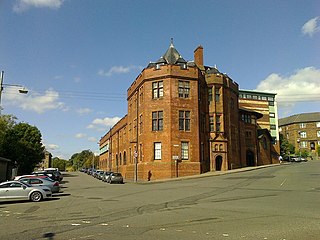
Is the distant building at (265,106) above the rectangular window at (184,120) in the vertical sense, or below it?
above

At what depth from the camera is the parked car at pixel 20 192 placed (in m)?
19.2

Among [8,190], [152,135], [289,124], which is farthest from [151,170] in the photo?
[289,124]

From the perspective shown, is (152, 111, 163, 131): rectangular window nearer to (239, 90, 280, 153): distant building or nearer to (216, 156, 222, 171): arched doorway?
(216, 156, 222, 171): arched doorway

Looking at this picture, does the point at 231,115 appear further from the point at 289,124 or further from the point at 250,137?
the point at 289,124

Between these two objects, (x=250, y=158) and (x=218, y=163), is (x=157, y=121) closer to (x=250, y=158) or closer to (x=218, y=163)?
(x=218, y=163)

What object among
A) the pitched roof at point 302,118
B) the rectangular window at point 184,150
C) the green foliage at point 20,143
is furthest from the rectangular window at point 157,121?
the pitched roof at point 302,118

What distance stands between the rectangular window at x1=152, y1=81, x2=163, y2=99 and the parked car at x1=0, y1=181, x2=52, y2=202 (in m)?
26.6

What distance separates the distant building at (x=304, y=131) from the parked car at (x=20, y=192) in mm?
119987

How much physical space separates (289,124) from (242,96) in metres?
55.7

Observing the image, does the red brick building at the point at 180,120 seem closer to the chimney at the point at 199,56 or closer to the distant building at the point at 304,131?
the chimney at the point at 199,56

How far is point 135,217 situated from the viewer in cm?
1258

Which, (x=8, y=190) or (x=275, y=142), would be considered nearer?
(x=8, y=190)

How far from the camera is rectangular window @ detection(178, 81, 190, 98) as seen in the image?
4491cm

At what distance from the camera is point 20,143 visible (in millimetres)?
51906
